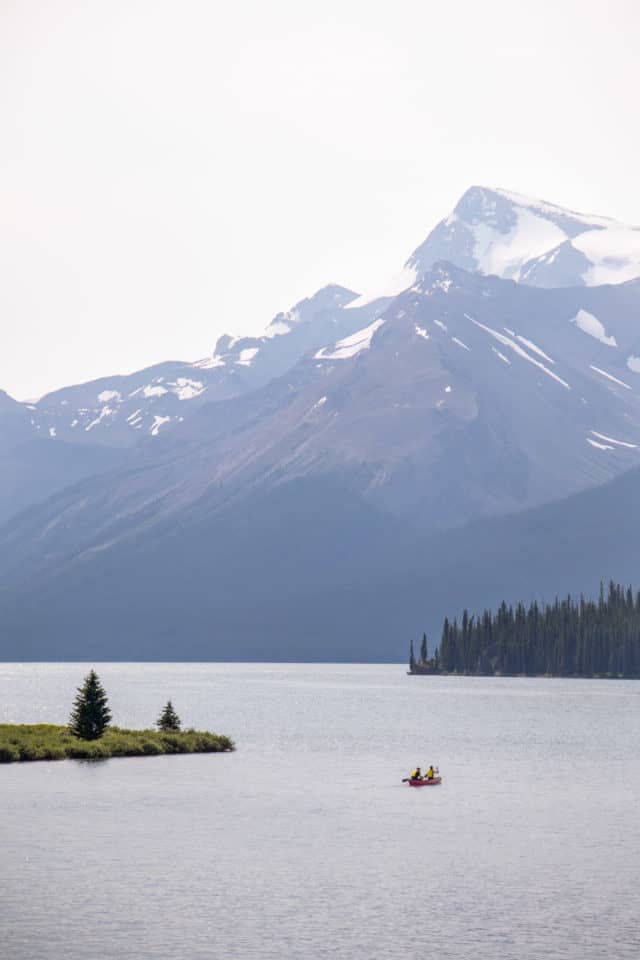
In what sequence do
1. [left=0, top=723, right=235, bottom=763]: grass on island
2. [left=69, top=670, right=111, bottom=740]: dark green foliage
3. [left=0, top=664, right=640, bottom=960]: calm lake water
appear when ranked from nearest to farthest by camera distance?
[left=0, top=664, right=640, bottom=960]: calm lake water, [left=0, top=723, right=235, bottom=763]: grass on island, [left=69, top=670, right=111, bottom=740]: dark green foliage

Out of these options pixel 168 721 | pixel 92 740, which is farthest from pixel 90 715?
pixel 168 721

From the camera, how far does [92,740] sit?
134125mm

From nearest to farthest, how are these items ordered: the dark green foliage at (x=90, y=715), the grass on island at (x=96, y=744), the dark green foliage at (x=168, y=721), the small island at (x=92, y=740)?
the grass on island at (x=96, y=744), the small island at (x=92, y=740), the dark green foliage at (x=90, y=715), the dark green foliage at (x=168, y=721)

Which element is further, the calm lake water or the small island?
the small island

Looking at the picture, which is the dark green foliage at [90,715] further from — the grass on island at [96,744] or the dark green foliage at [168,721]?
the dark green foliage at [168,721]

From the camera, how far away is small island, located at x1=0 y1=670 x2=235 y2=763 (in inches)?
5059

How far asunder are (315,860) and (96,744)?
52.1m

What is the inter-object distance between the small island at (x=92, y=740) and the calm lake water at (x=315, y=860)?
2.81 m

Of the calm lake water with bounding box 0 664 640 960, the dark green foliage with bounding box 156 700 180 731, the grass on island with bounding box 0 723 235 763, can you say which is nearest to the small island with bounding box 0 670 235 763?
the grass on island with bounding box 0 723 235 763

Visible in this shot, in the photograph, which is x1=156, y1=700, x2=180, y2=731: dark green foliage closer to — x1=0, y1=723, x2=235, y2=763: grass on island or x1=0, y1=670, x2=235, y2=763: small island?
x1=0, y1=670, x2=235, y2=763: small island

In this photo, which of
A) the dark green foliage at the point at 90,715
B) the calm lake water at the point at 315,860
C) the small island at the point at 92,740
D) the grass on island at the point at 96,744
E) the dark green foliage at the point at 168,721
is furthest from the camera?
the dark green foliage at the point at 168,721

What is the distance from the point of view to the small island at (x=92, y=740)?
128 metres

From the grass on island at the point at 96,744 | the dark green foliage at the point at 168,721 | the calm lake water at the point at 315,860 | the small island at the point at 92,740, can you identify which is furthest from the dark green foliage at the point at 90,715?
the dark green foliage at the point at 168,721

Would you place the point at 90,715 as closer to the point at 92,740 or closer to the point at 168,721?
the point at 92,740
